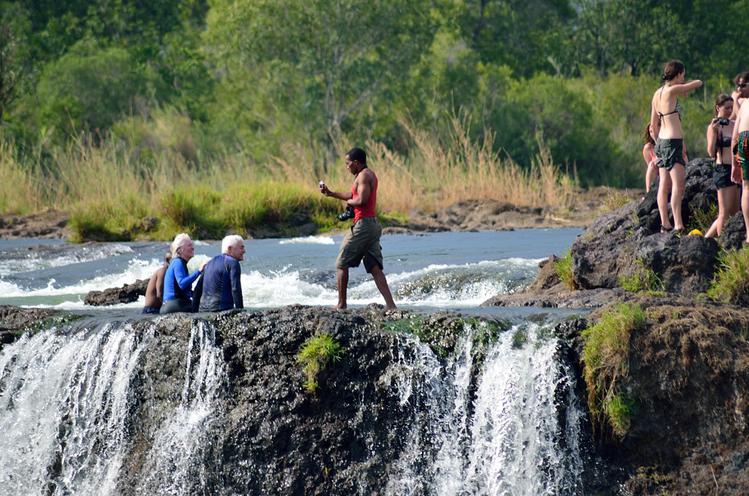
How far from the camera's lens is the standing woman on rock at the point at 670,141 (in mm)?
12469

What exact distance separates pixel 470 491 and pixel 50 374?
151 inches

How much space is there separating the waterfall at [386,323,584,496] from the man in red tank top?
1.66m

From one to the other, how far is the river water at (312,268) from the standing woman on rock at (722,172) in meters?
2.87

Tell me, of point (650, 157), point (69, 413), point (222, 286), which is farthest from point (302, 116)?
point (69, 413)

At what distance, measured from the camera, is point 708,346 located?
9.91m

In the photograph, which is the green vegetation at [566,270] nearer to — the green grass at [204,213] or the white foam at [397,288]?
the white foam at [397,288]

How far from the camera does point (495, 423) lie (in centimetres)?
1001

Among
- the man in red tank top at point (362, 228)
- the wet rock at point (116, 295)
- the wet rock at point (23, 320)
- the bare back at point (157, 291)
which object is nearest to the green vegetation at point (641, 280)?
the man in red tank top at point (362, 228)

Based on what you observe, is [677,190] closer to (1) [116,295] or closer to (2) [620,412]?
(2) [620,412]

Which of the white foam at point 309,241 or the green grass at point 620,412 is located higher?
the white foam at point 309,241

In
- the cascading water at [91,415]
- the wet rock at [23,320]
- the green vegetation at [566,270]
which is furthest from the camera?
the green vegetation at [566,270]

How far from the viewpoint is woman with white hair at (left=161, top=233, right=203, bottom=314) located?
12062 mm

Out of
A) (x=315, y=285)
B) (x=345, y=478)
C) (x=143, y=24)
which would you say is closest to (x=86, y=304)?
(x=315, y=285)

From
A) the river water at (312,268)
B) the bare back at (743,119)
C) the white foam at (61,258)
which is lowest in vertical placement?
the river water at (312,268)
